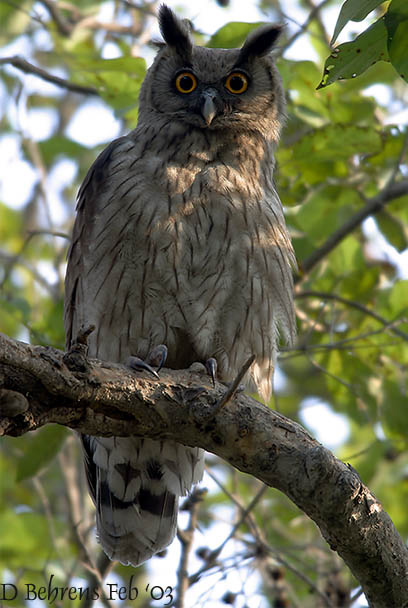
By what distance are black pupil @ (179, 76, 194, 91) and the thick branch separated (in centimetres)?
177

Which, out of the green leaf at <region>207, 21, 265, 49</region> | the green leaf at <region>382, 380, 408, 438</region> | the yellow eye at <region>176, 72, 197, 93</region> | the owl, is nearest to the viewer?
the owl

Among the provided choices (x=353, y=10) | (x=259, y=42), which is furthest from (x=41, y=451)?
(x=353, y=10)

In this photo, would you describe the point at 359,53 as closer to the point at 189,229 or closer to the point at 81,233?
the point at 189,229

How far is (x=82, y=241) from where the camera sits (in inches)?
137

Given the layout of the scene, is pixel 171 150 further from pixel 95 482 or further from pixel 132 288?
pixel 95 482

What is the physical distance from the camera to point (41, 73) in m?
4.21

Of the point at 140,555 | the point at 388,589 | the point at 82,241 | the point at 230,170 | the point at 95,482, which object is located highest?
the point at 230,170

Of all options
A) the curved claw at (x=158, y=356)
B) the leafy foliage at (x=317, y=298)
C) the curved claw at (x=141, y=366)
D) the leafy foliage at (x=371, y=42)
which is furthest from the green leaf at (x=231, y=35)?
the leafy foliage at (x=371, y=42)

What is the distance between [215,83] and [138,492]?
1.96 metres

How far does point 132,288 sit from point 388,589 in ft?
4.94

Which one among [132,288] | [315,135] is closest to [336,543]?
[132,288]

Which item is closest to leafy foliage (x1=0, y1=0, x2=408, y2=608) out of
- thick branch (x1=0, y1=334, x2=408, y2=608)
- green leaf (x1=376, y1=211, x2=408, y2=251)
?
green leaf (x1=376, y1=211, x2=408, y2=251)

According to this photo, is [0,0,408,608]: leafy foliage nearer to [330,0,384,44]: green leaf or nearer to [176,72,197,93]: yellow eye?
[176,72,197,93]: yellow eye

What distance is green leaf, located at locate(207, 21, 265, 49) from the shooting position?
369 centimetres
